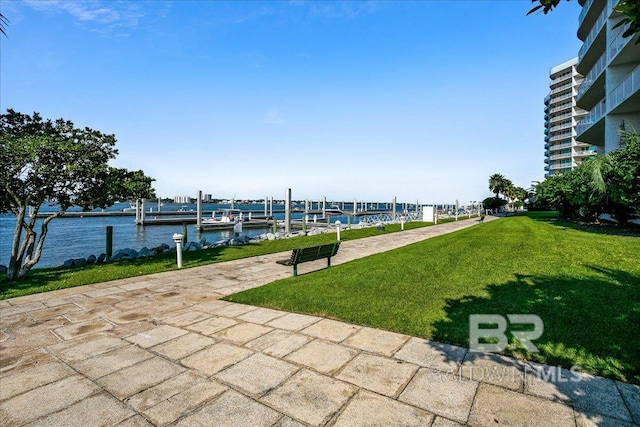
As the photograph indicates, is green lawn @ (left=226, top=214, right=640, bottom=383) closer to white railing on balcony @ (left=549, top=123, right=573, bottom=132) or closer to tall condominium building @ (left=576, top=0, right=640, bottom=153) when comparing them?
tall condominium building @ (left=576, top=0, right=640, bottom=153)

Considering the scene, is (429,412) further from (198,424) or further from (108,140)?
(108,140)

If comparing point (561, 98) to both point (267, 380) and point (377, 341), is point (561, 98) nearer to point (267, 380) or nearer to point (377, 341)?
point (377, 341)

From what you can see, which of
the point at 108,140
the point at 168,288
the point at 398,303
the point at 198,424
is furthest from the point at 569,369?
the point at 108,140

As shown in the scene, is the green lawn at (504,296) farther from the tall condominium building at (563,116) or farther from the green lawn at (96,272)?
the tall condominium building at (563,116)

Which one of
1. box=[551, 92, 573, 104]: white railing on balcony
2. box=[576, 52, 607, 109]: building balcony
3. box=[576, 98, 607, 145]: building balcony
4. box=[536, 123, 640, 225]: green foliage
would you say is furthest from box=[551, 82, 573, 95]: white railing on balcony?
box=[536, 123, 640, 225]: green foliage

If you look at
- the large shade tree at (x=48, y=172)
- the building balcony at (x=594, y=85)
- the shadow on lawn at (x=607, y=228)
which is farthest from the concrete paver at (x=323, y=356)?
the building balcony at (x=594, y=85)

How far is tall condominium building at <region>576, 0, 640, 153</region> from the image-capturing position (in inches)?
760

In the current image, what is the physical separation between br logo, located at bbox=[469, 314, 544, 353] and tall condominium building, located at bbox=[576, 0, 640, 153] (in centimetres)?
1876

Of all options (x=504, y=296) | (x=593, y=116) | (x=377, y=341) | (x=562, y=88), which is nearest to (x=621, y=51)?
(x=593, y=116)

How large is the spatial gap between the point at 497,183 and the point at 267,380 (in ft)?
282

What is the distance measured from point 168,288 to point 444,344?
6.92 metres

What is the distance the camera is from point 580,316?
5004mm

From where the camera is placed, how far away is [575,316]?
16.5 feet

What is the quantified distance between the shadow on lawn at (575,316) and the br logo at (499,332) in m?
0.09
